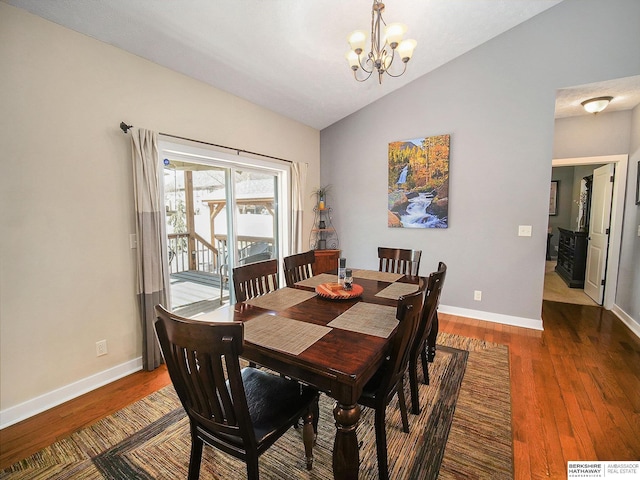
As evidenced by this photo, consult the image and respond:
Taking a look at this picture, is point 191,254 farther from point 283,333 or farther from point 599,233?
point 599,233

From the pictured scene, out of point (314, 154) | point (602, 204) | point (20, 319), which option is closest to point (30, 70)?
point (20, 319)

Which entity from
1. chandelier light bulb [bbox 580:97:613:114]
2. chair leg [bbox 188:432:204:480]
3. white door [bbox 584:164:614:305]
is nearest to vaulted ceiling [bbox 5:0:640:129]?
chandelier light bulb [bbox 580:97:613:114]

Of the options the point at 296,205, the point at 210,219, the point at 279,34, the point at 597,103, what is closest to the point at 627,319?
the point at 597,103

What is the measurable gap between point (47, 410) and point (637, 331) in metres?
5.45

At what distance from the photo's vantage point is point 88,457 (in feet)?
5.25

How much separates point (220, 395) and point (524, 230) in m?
3.61

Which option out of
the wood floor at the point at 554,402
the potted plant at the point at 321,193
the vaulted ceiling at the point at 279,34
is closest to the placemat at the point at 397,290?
the wood floor at the point at 554,402

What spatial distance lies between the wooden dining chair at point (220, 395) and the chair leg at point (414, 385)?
0.75 m

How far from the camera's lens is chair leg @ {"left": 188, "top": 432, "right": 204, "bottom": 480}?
127 centimetres

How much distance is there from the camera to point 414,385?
1875 mm

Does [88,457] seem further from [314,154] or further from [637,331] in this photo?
[637,331]

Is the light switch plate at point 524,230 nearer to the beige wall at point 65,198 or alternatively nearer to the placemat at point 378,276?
the placemat at point 378,276

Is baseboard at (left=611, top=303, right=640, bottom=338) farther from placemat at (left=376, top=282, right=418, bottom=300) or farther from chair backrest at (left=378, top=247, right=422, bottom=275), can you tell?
placemat at (left=376, top=282, right=418, bottom=300)

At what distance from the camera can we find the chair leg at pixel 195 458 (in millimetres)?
1267
